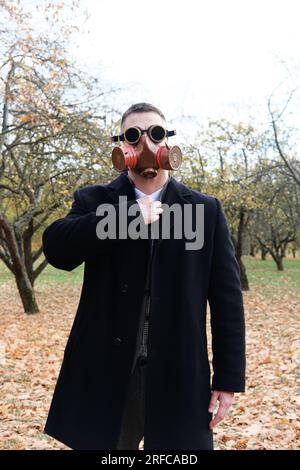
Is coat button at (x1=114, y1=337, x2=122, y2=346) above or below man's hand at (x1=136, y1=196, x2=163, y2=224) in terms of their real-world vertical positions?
below

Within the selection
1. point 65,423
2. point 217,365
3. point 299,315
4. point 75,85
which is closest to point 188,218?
point 217,365

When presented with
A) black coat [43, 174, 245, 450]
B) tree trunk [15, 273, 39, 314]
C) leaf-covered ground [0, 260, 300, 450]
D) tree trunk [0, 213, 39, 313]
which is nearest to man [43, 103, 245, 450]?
black coat [43, 174, 245, 450]

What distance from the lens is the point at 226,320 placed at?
2.12m

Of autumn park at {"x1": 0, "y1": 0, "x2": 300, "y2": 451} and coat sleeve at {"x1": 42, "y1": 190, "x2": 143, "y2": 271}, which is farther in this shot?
autumn park at {"x1": 0, "y1": 0, "x2": 300, "y2": 451}

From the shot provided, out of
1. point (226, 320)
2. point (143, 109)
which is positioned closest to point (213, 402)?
point (226, 320)

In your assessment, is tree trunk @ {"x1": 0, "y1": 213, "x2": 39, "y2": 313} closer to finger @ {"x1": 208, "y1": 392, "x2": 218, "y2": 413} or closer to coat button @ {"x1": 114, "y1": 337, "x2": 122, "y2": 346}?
coat button @ {"x1": 114, "y1": 337, "x2": 122, "y2": 346}

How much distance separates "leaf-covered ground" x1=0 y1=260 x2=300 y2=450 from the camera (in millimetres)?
4574

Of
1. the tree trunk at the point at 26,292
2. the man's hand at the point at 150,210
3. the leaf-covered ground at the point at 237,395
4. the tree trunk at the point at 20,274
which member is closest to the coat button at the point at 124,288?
the man's hand at the point at 150,210

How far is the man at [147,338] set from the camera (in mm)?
2078

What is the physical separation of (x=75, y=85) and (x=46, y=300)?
9.03 metres

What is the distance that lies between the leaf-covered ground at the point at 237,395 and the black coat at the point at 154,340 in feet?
8.39

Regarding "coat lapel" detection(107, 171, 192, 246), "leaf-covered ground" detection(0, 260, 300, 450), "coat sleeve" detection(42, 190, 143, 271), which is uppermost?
"coat lapel" detection(107, 171, 192, 246)

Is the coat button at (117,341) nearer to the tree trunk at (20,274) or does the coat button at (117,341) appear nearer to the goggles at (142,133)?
the goggles at (142,133)
